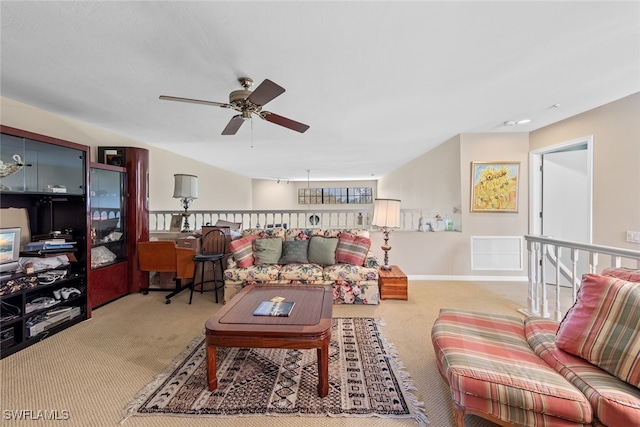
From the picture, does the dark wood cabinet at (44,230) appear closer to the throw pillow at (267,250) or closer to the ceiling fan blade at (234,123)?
the ceiling fan blade at (234,123)

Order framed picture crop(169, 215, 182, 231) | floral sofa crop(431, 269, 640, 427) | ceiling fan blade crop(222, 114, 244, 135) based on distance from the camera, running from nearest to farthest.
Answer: floral sofa crop(431, 269, 640, 427) < ceiling fan blade crop(222, 114, 244, 135) < framed picture crop(169, 215, 182, 231)

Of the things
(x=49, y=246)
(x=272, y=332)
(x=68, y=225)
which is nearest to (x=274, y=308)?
(x=272, y=332)

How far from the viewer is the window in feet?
37.1

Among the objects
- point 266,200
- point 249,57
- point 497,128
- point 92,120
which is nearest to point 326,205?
point 266,200

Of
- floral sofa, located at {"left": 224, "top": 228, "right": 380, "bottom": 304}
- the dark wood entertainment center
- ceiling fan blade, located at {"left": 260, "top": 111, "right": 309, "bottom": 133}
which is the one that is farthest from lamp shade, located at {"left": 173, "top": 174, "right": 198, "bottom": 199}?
ceiling fan blade, located at {"left": 260, "top": 111, "right": 309, "bottom": 133}

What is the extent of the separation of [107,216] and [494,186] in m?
5.75

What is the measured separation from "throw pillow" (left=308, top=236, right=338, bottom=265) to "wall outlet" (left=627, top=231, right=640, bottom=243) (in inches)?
129

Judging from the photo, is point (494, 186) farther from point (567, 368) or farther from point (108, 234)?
point (108, 234)

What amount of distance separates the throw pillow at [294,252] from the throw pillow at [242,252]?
0.41 m

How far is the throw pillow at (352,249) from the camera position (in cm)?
331

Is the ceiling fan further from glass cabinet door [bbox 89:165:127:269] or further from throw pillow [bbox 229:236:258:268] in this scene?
glass cabinet door [bbox 89:165:127:269]

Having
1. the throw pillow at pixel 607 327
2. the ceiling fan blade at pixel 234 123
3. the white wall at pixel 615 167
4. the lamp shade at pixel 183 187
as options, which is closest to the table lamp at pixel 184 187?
the lamp shade at pixel 183 187

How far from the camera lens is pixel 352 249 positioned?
133 inches

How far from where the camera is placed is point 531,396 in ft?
3.85
